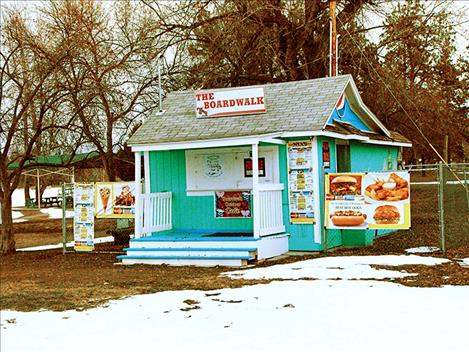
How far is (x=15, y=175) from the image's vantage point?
19.4 meters

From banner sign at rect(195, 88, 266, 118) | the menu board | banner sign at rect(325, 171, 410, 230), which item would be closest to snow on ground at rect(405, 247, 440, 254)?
banner sign at rect(325, 171, 410, 230)

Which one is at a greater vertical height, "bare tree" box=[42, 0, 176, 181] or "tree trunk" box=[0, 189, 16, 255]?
"bare tree" box=[42, 0, 176, 181]

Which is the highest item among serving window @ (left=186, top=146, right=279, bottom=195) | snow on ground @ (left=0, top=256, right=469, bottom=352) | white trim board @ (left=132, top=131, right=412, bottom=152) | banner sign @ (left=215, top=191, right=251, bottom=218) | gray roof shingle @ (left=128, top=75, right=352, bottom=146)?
gray roof shingle @ (left=128, top=75, right=352, bottom=146)

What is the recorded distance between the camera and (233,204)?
55.2ft

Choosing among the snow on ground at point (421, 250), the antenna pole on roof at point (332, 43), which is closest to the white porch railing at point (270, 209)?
the snow on ground at point (421, 250)

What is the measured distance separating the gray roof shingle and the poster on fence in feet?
5.40

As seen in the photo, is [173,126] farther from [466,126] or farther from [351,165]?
[466,126]

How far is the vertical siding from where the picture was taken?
1709 centimetres

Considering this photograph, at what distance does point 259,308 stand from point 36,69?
12622 mm

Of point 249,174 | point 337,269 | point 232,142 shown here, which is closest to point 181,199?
point 249,174

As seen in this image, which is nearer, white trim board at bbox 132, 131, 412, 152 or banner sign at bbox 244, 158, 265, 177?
white trim board at bbox 132, 131, 412, 152

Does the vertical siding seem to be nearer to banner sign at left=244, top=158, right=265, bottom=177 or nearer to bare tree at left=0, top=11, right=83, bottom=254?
banner sign at left=244, top=158, right=265, bottom=177

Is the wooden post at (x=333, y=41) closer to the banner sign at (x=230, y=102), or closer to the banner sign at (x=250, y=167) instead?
the banner sign at (x=230, y=102)

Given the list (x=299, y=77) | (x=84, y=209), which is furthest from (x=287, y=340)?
(x=299, y=77)
